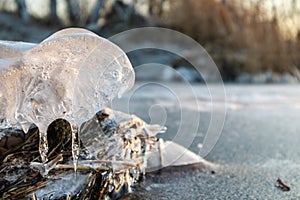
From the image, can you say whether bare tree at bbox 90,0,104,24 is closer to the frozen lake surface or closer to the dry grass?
the dry grass

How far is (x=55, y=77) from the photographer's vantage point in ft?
1.74

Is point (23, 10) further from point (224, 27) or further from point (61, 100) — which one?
point (61, 100)

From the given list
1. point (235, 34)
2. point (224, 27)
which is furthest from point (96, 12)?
point (235, 34)

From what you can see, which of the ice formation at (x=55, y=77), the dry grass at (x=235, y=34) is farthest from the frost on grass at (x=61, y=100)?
the dry grass at (x=235, y=34)

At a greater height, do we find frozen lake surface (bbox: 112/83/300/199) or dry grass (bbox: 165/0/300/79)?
dry grass (bbox: 165/0/300/79)

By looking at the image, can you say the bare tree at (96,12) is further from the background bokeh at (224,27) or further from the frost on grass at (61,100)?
the frost on grass at (61,100)

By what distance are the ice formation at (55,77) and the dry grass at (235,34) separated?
4.47 meters

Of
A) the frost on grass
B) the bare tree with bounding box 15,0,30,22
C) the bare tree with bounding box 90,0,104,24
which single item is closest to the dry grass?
the bare tree with bounding box 90,0,104,24

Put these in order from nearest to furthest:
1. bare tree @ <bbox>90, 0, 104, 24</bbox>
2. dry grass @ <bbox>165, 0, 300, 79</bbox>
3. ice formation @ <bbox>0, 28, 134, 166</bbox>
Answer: ice formation @ <bbox>0, 28, 134, 166</bbox>, dry grass @ <bbox>165, 0, 300, 79</bbox>, bare tree @ <bbox>90, 0, 104, 24</bbox>

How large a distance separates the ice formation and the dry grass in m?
4.47

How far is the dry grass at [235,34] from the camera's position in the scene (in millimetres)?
4848

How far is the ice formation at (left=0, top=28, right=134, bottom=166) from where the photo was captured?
507mm

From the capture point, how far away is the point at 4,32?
16.5 ft

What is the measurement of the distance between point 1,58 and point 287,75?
5.17 m
